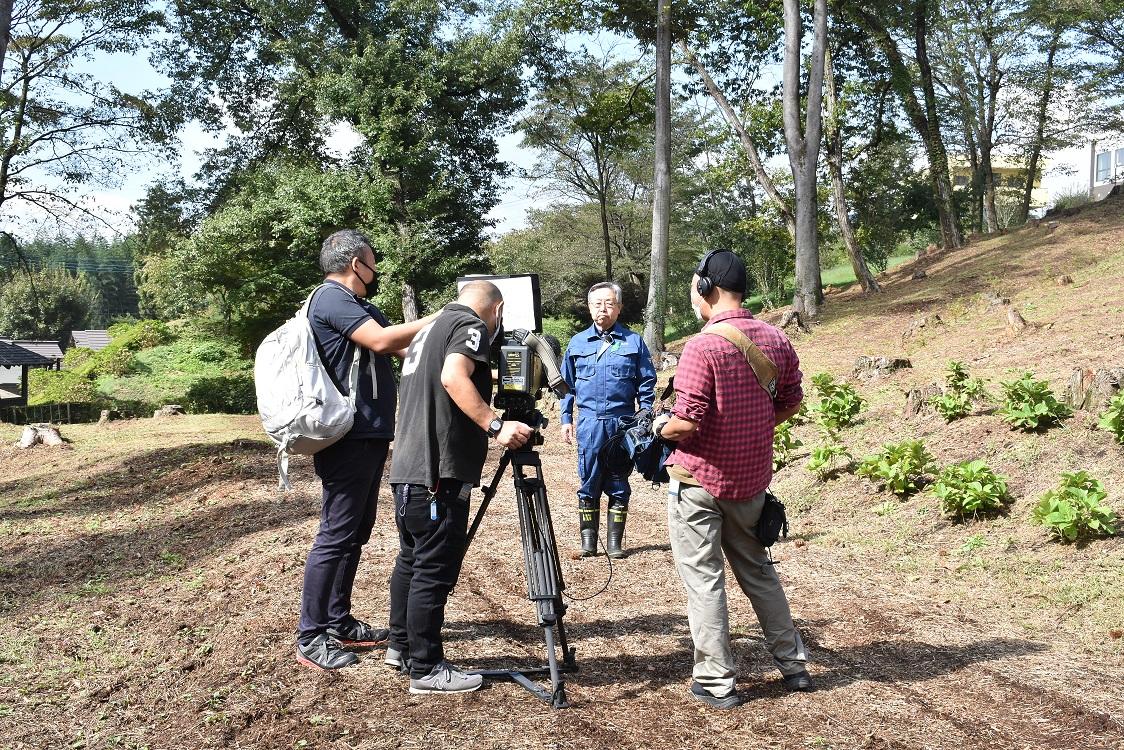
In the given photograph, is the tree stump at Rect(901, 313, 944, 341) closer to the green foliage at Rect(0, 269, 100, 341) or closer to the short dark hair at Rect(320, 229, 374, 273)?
the short dark hair at Rect(320, 229, 374, 273)

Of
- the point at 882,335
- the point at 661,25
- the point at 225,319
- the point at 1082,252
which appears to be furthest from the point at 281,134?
the point at 1082,252

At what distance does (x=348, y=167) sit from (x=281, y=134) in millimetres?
3825

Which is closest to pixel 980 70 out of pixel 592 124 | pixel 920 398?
pixel 592 124

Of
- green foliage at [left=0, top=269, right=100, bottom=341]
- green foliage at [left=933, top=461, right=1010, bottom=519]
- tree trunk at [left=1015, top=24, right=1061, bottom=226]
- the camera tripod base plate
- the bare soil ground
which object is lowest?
the bare soil ground

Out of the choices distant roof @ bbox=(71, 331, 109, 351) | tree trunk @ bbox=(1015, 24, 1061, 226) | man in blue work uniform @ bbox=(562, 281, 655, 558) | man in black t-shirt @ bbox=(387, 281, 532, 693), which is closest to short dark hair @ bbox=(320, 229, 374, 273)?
man in black t-shirt @ bbox=(387, 281, 532, 693)

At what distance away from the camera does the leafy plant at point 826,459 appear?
8398 millimetres

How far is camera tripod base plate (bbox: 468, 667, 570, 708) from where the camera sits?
392cm

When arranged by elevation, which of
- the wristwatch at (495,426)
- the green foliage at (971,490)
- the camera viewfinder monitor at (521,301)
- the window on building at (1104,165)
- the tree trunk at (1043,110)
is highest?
the window on building at (1104,165)

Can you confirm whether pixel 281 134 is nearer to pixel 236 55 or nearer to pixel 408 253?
pixel 236 55

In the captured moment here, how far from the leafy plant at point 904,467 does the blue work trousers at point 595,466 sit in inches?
91.6

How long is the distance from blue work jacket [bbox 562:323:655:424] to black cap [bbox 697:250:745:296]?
2533 mm

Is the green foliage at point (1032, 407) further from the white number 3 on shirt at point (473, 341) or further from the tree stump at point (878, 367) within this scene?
the white number 3 on shirt at point (473, 341)

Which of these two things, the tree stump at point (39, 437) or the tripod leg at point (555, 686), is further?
the tree stump at point (39, 437)

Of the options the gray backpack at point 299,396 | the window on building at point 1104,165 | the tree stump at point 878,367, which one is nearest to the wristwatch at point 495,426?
the gray backpack at point 299,396
